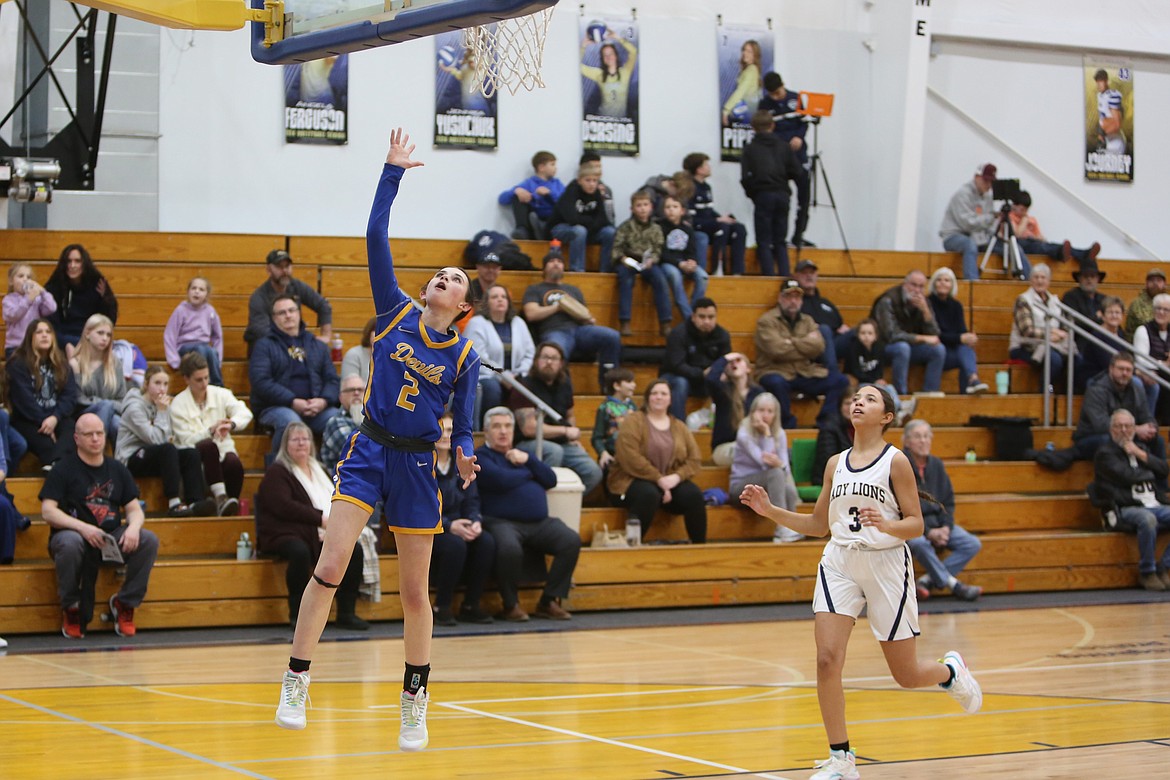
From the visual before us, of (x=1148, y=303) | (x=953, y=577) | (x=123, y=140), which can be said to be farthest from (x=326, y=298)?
(x=1148, y=303)

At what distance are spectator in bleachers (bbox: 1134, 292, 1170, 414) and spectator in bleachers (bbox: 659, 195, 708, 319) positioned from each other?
4.65 metres

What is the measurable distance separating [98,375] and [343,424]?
1975 millimetres

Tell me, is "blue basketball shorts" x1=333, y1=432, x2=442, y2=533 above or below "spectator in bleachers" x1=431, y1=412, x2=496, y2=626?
above

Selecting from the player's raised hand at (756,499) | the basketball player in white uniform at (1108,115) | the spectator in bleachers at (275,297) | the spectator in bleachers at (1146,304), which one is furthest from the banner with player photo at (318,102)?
the player's raised hand at (756,499)

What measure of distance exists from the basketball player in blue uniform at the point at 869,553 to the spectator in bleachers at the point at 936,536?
5.88 meters

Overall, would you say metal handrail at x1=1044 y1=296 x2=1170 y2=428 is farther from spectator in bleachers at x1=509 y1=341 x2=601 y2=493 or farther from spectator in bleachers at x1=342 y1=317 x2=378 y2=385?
spectator in bleachers at x1=342 y1=317 x2=378 y2=385

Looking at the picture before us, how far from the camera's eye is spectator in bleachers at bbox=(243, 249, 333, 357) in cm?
1203

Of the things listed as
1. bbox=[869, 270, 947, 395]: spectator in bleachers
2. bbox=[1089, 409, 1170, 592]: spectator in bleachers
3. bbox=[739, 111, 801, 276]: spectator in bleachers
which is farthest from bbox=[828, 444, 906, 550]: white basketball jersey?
bbox=[739, 111, 801, 276]: spectator in bleachers

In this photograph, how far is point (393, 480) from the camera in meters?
5.76

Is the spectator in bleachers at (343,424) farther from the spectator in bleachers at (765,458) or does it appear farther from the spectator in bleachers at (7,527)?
the spectator in bleachers at (765,458)

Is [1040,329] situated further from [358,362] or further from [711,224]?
[358,362]

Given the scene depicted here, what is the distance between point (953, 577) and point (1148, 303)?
5.22m

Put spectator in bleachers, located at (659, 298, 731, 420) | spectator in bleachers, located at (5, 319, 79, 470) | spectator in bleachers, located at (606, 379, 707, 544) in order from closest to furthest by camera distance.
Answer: spectator in bleachers, located at (5, 319, 79, 470)
spectator in bleachers, located at (606, 379, 707, 544)
spectator in bleachers, located at (659, 298, 731, 420)

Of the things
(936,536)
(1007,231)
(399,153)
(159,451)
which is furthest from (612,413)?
(1007,231)
